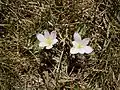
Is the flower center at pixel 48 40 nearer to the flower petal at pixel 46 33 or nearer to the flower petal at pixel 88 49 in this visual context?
the flower petal at pixel 46 33

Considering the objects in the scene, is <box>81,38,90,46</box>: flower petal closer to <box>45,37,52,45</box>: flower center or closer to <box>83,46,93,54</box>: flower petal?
<box>83,46,93,54</box>: flower petal

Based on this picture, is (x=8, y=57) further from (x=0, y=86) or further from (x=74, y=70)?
(x=74, y=70)

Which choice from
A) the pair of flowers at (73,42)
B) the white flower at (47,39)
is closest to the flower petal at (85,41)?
the pair of flowers at (73,42)

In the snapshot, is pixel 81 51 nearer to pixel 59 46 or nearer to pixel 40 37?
pixel 59 46

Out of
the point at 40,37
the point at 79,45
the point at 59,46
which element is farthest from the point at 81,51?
the point at 40,37

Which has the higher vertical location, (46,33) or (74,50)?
(46,33)
